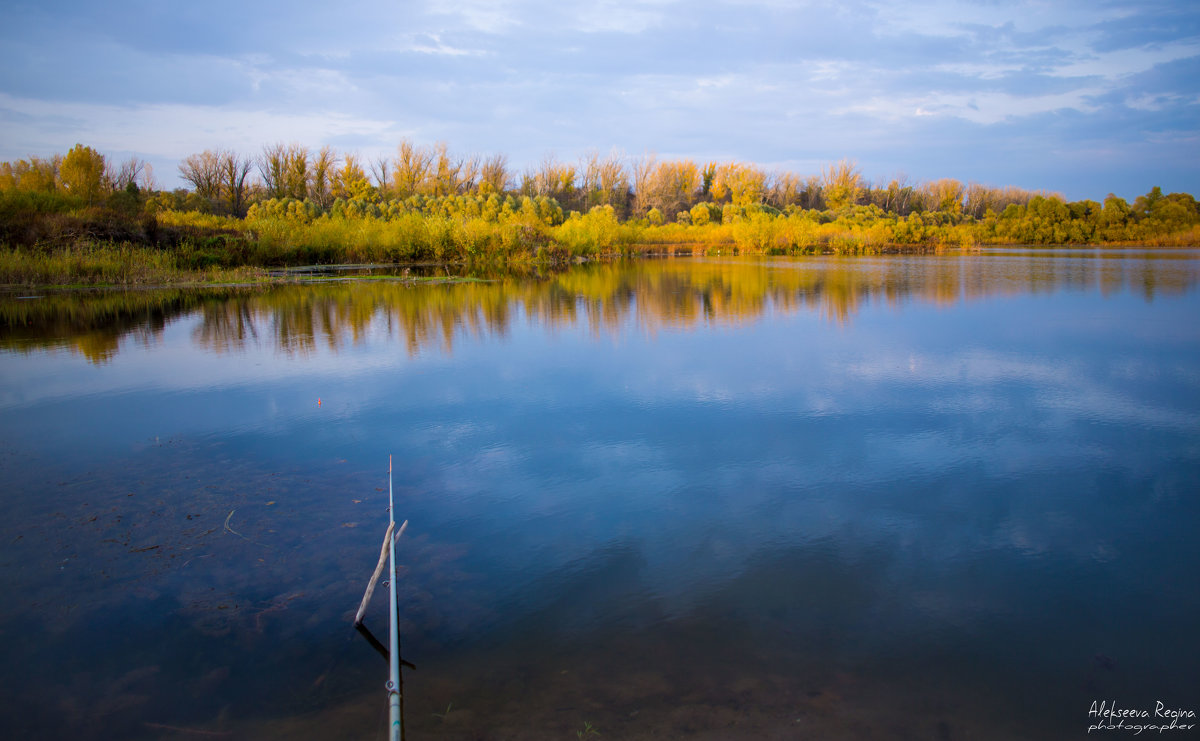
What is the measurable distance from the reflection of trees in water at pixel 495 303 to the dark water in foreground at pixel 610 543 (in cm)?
209

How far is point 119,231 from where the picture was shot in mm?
17969

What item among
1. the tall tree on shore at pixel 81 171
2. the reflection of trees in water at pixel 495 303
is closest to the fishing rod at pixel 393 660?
the reflection of trees in water at pixel 495 303

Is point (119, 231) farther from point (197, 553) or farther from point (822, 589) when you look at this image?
point (822, 589)

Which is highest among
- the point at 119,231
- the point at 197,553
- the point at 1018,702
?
the point at 119,231

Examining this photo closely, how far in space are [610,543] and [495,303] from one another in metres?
9.66

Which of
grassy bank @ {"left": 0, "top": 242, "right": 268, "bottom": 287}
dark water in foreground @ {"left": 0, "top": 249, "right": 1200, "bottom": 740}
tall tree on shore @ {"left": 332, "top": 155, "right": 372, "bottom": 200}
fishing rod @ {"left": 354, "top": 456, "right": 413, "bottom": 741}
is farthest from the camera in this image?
tall tree on shore @ {"left": 332, "top": 155, "right": 372, "bottom": 200}

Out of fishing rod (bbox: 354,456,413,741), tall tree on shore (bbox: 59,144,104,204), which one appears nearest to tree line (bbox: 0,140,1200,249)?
tall tree on shore (bbox: 59,144,104,204)

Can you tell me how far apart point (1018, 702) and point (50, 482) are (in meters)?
4.76

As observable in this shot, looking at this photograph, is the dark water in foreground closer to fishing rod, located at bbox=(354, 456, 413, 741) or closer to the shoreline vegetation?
fishing rod, located at bbox=(354, 456, 413, 741)

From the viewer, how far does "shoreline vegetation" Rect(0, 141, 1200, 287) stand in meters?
17.3

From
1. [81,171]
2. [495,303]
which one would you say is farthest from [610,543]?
[81,171]

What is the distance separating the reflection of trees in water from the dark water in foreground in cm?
209

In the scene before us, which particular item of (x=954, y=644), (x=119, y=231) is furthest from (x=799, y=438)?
(x=119, y=231)

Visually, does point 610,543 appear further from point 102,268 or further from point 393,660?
point 102,268
